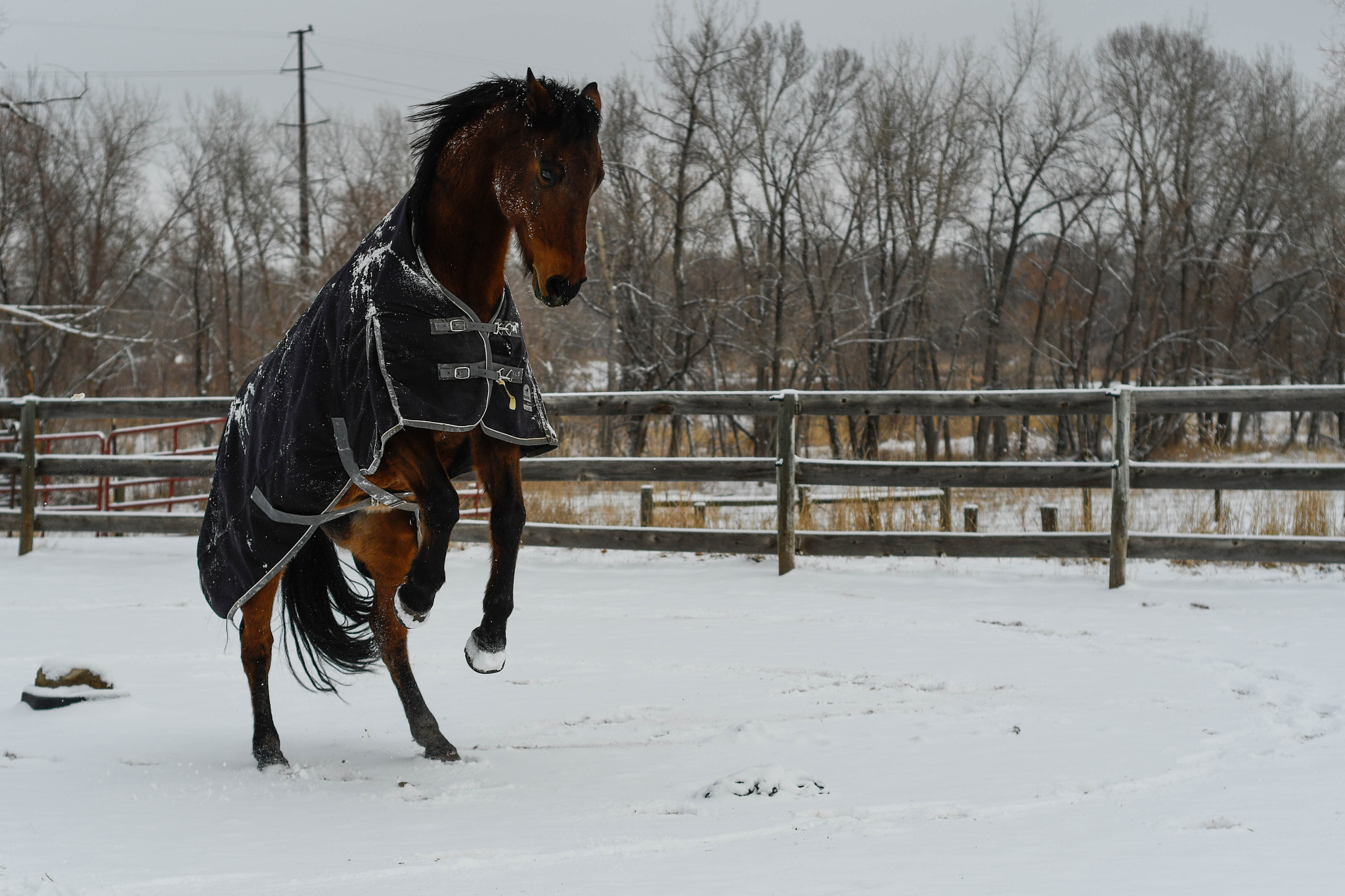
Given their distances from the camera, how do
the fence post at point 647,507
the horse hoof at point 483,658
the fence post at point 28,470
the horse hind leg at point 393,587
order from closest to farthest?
the horse hoof at point 483,658 → the horse hind leg at point 393,587 → the fence post at point 28,470 → the fence post at point 647,507

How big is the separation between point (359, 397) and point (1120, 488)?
547 centimetres

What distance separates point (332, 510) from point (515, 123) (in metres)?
1.44

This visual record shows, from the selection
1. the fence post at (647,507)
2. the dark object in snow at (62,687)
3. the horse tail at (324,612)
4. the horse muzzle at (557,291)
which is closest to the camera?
the horse muzzle at (557,291)

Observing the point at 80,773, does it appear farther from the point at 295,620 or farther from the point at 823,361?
the point at 823,361

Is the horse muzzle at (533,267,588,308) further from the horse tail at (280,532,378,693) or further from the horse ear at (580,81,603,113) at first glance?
the horse tail at (280,532,378,693)

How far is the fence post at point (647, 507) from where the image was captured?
32.3ft

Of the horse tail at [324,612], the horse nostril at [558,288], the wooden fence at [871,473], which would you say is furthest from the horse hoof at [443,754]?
the wooden fence at [871,473]

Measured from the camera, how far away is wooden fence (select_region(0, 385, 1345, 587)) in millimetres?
7078

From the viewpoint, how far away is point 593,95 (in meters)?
3.39

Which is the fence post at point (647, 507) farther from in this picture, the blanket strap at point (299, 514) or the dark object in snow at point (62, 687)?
the blanket strap at point (299, 514)

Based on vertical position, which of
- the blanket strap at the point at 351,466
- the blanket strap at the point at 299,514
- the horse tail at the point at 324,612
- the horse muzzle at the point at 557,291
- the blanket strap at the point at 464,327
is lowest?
the horse tail at the point at 324,612

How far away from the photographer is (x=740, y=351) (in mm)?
20547

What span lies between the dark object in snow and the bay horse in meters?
1.03

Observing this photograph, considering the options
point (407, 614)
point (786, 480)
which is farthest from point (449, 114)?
point (786, 480)
